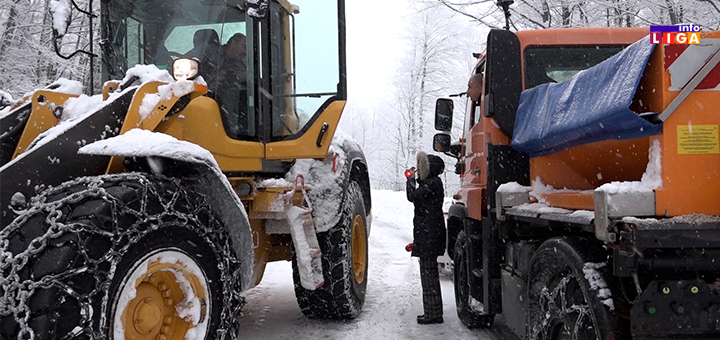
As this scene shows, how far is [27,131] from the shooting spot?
310cm

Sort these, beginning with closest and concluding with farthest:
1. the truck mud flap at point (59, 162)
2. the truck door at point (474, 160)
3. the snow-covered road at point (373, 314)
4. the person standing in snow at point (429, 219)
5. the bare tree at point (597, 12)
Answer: the truck mud flap at point (59, 162)
the truck door at point (474, 160)
the snow-covered road at point (373, 314)
the person standing in snow at point (429, 219)
the bare tree at point (597, 12)

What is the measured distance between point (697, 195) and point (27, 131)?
3.27 m

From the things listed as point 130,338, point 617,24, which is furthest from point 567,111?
point 617,24

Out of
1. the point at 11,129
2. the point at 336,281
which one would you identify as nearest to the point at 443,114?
the point at 336,281

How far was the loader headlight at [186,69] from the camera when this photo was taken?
3.26m

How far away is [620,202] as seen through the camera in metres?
2.04

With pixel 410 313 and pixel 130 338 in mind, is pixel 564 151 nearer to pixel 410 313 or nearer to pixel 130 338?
pixel 130 338

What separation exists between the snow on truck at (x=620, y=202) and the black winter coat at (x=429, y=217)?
1.55 meters

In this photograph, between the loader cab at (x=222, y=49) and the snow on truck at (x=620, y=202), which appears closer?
the snow on truck at (x=620, y=202)

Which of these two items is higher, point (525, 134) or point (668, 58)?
→ point (668, 58)

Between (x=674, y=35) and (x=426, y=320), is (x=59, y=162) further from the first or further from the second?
(x=426, y=320)

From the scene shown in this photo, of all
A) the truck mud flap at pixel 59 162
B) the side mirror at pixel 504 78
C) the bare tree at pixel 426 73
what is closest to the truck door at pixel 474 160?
the side mirror at pixel 504 78

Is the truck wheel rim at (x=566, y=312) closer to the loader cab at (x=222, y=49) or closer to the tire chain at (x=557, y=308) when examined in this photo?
the tire chain at (x=557, y=308)

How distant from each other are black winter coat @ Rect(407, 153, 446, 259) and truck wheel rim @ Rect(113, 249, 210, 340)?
2.76m
